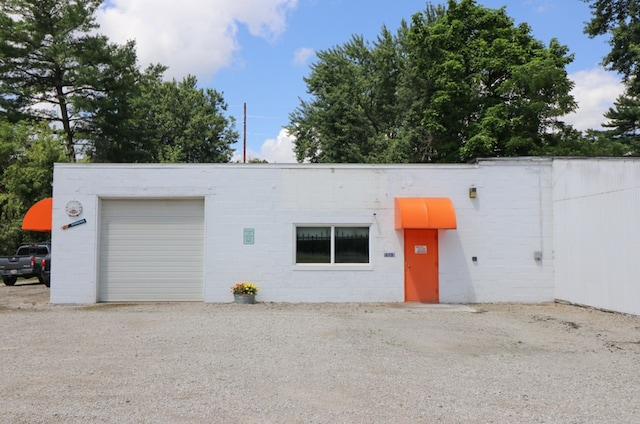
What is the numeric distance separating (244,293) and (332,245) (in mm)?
2762

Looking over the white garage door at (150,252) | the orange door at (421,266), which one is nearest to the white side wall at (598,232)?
the orange door at (421,266)

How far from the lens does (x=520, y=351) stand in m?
8.73

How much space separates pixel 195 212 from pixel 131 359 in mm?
7798

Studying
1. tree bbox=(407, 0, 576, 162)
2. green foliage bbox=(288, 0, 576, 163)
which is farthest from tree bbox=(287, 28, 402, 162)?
tree bbox=(407, 0, 576, 162)

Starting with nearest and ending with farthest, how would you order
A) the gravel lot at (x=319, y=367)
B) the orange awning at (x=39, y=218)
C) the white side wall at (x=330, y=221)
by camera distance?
1. the gravel lot at (x=319, y=367)
2. the white side wall at (x=330, y=221)
3. the orange awning at (x=39, y=218)

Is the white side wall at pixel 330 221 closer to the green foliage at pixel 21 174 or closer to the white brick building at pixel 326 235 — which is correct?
the white brick building at pixel 326 235

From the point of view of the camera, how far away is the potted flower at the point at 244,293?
574 inches

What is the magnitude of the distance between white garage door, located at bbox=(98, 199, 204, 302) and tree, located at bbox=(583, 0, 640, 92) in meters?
23.8

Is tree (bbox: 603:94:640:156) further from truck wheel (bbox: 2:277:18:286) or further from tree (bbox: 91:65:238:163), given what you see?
truck wheel (bbox: 2:277:18:286)

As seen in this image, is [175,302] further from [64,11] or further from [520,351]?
[64,11]

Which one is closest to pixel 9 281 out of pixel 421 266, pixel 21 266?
pixel 21 266

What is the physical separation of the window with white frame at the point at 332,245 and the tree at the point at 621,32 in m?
20.2

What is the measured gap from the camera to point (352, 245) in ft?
49.8

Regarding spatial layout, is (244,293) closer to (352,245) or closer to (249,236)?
(249,236)
